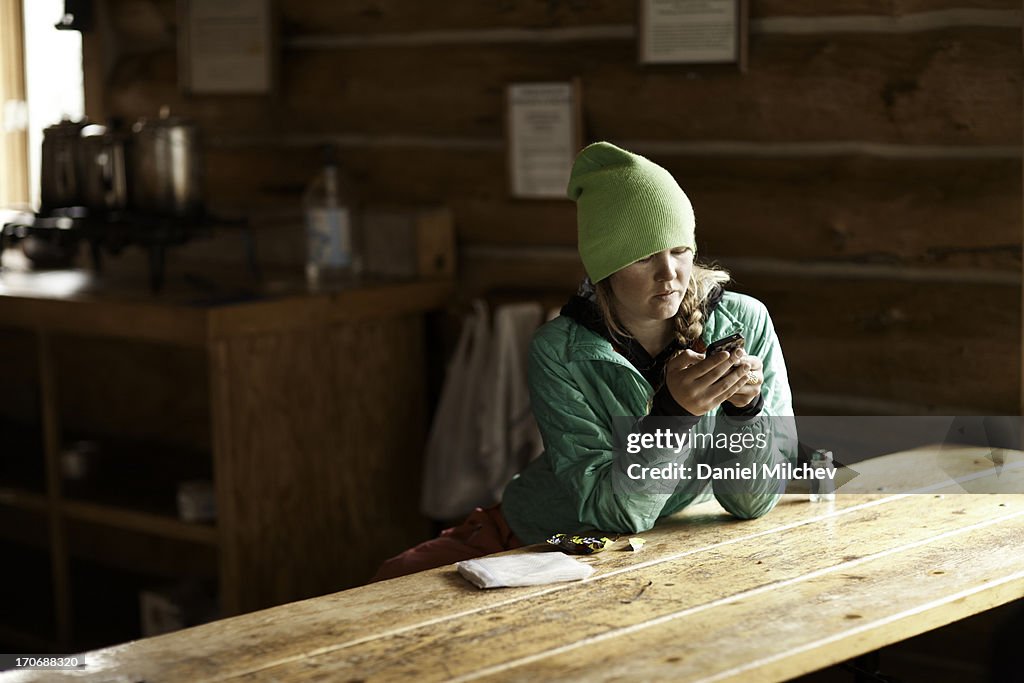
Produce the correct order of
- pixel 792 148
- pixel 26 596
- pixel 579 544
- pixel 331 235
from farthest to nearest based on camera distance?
pixel 26 596
pixel 331 235
pixel 792 148
pixel 579 544

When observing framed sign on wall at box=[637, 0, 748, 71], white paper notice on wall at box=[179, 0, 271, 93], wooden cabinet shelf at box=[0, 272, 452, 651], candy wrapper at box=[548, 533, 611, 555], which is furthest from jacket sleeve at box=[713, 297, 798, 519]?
white paper notice on wall at box=[179, 0, 271, 93]

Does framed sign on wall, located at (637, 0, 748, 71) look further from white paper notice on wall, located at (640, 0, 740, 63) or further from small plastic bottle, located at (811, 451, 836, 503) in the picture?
small plastic bottle, located at (811, 451, 836, 503)

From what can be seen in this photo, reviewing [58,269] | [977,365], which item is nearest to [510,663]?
[977,365]

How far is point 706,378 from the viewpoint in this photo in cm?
201

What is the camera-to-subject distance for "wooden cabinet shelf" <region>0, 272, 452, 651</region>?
318 centimetres

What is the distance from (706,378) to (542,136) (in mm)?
1456

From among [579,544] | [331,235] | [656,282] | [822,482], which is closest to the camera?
[579,544]

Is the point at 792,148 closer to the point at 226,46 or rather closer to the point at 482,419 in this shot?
the point at 482,419

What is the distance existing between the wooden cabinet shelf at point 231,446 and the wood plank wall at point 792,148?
0.41m

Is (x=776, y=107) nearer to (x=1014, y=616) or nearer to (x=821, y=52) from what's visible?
(x=821, y=52)

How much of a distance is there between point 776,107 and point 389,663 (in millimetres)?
1792

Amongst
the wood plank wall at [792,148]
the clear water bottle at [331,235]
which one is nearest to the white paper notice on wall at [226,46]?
the wood plank wall at [792,148]

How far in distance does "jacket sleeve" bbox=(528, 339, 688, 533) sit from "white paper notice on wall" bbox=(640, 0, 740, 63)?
1089mm

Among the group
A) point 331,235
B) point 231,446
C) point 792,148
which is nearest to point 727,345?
point 792,148
